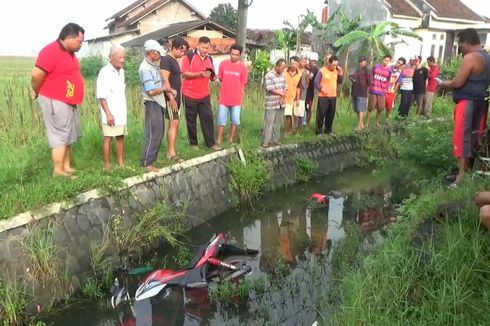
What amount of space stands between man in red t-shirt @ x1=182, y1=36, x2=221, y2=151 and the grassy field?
30 centimetres

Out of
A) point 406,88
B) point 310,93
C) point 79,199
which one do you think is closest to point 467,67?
point 79,199

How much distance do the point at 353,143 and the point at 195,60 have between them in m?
4.66

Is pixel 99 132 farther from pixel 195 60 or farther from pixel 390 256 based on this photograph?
pixel 390 256

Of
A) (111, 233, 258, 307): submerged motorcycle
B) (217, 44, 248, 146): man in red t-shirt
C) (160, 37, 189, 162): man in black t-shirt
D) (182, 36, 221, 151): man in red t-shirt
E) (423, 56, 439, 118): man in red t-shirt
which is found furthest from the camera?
(423, 56, 439, 118): man in red t-shirt

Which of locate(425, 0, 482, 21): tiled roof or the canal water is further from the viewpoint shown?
locate(425, 0, 482, 21): tiled roof

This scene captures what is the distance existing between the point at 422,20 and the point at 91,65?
709 inches

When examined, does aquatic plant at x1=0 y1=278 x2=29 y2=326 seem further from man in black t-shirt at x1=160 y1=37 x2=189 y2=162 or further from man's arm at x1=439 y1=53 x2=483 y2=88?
man's arm at x1=439 y1=53 x2=483 y2=88

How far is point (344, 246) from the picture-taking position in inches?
209

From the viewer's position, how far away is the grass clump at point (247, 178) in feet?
23.3

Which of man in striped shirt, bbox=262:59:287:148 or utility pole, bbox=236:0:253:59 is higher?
utility pole, bbox=236:0:253:59

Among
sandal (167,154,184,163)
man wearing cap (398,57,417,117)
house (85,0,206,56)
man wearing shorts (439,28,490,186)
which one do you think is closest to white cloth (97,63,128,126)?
A: sandal (167,154,184,163)

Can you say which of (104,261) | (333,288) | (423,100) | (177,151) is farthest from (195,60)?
(423,100)

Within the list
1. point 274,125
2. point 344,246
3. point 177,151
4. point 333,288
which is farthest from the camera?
point 274,125

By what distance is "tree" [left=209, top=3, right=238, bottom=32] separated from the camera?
40.9 m
